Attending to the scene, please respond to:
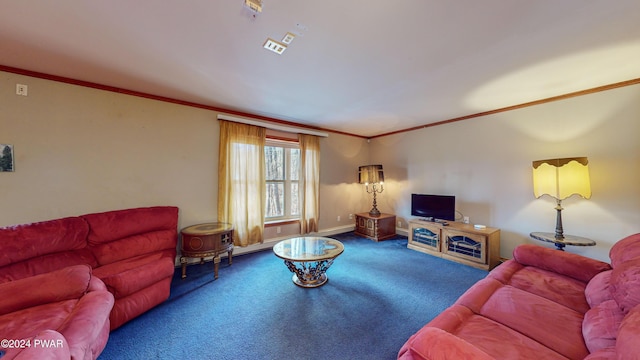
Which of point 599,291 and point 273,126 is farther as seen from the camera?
point 273,126

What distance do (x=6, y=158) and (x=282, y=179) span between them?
3.15 meters

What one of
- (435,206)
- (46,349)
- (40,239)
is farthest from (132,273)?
(435,206)

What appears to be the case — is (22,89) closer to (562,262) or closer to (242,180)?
(242,180)

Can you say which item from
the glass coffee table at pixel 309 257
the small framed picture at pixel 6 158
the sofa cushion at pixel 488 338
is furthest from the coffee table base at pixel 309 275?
the small framed picture at pixel 6 158

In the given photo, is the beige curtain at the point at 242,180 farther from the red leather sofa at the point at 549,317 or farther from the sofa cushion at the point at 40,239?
the red leather sofa at the point at 549,317

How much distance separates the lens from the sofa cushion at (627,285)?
99 centimetres

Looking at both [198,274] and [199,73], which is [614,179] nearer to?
[199,73]

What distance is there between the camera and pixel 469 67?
2.07 metres

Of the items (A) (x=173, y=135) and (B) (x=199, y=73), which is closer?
(B) (x=199, y=73)

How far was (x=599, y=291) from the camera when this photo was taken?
1.34m

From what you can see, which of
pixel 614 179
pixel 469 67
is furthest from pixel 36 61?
pixel 614 179

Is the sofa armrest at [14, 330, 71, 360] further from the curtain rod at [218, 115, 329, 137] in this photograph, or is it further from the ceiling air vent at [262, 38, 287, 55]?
the curtain rod at [218, 115, 329, 137]

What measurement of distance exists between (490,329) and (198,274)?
3.06 meters

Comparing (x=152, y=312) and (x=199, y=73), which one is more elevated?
(x=199, y=73)
